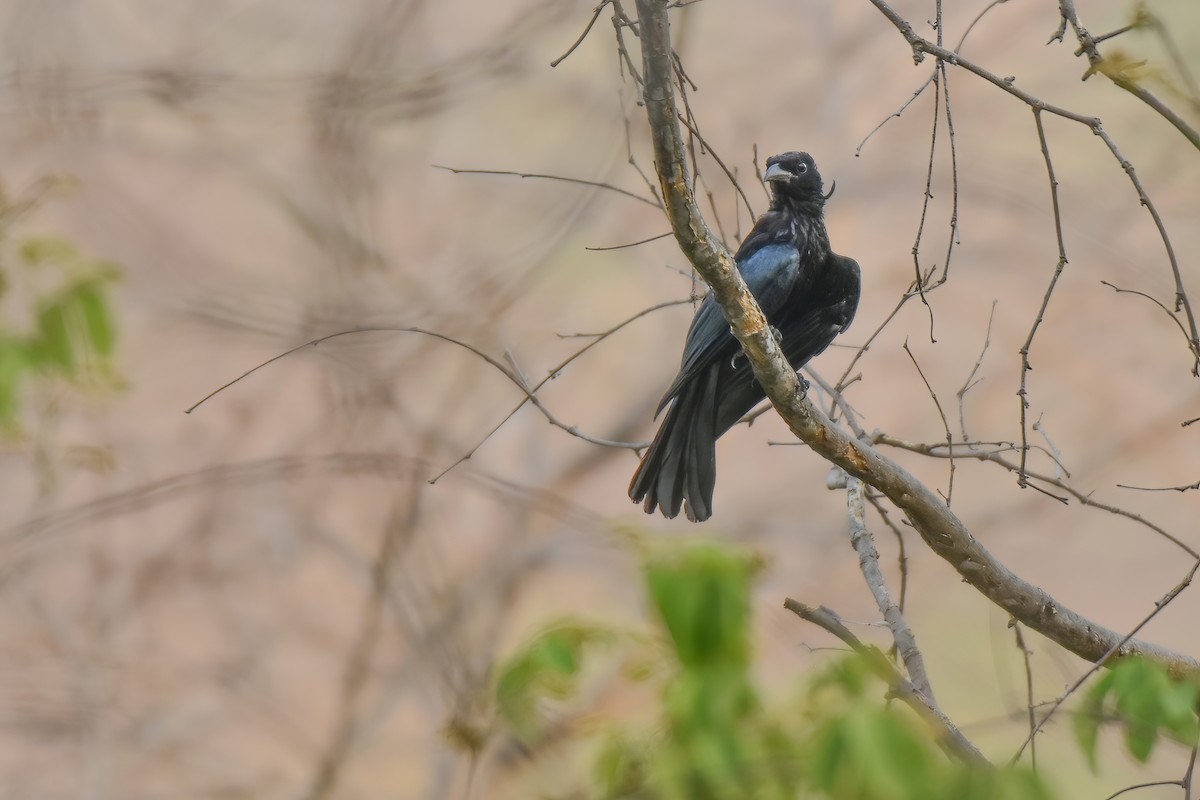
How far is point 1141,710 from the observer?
1643mm

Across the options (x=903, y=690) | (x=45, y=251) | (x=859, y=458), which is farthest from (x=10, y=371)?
(x=903, y=690)

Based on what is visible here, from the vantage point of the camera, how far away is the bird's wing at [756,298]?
8.27ft

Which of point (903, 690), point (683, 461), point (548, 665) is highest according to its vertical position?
point (683, 461)

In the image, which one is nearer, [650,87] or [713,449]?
[650,87]

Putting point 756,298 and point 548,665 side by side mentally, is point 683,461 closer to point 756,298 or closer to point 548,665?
point 756,298

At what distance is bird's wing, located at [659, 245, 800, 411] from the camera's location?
8.27ft

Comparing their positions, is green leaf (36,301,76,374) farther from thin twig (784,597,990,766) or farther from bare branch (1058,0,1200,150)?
bare branch (1058,0,1200,150)

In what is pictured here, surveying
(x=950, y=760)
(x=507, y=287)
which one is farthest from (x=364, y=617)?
(x=950, y=760)

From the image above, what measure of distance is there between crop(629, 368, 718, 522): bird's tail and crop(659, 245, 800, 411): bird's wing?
0.10 m

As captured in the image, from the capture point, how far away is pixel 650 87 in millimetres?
1464

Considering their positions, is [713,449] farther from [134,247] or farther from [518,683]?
[134,247]

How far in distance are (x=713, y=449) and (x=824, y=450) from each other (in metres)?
0.67

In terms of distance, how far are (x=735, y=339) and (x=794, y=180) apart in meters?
0.63

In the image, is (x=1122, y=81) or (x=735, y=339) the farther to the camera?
(x=735, y=339)
